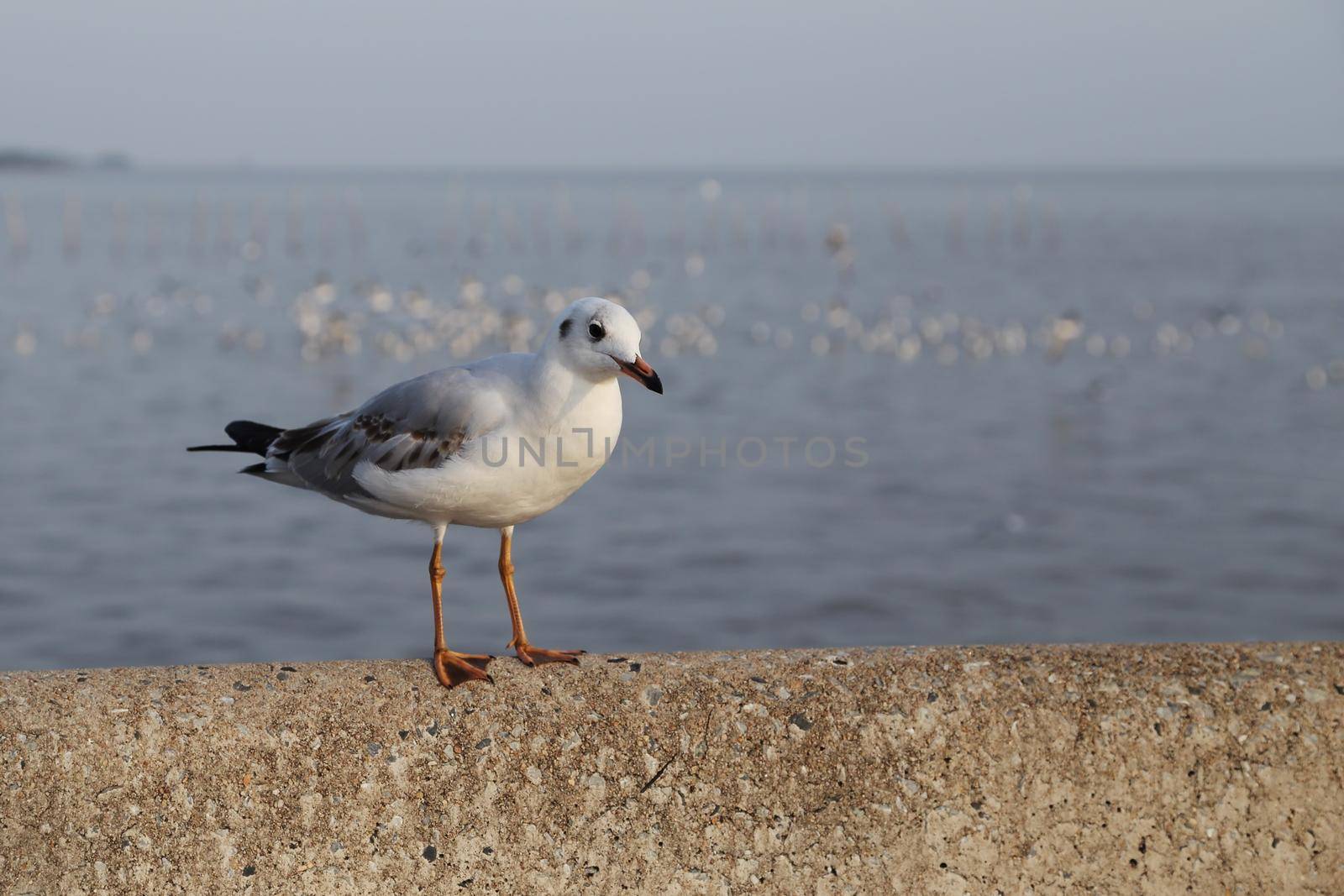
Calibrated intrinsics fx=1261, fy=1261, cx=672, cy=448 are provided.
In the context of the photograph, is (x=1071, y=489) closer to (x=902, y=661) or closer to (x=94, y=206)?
(x=902, y=661)

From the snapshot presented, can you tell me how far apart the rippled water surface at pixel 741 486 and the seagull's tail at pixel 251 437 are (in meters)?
6.66

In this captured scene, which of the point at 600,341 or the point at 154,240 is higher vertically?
the point at 154,240

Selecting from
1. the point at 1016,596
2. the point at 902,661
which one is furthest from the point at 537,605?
the point at 902,661

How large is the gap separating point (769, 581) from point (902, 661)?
10.0 m

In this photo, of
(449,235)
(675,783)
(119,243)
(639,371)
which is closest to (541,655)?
(675,783)

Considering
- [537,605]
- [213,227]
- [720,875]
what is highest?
[213,227]

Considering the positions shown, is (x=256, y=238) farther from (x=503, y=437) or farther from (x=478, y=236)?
(x=503, y=437)

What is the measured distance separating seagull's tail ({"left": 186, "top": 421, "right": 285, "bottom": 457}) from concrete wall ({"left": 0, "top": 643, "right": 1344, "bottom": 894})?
1551mm

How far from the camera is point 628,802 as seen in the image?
3.15m

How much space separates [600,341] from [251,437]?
75.0 inches

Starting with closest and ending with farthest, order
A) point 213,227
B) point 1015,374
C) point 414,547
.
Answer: point 414,547, point 1015,374, point 213,227

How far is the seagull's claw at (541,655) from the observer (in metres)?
3.70

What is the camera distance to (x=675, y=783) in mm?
3168

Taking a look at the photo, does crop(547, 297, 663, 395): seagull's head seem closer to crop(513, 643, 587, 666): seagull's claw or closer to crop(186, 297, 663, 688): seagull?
crop(186, 297, 663, 688): seagull
